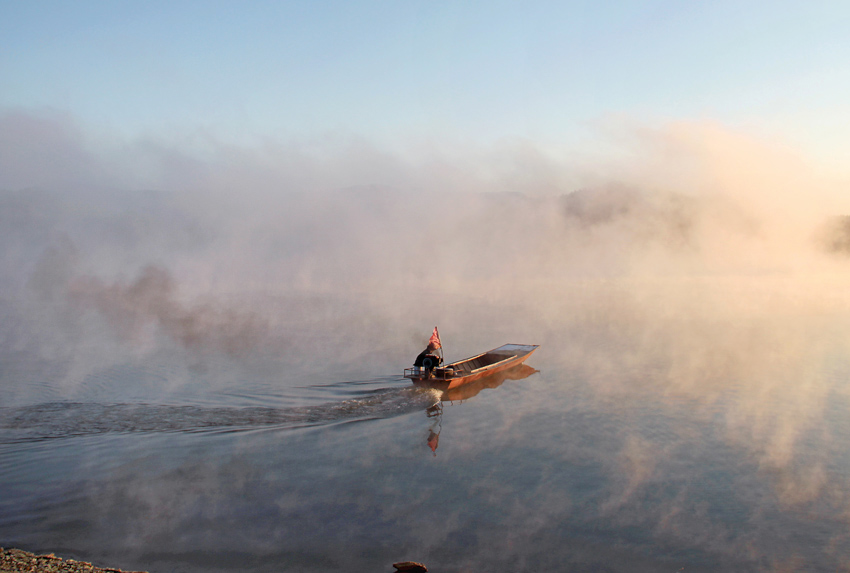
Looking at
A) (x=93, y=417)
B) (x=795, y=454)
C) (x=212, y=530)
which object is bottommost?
(x=795, y=454)

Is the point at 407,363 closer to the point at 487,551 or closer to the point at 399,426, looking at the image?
the point at 399,426

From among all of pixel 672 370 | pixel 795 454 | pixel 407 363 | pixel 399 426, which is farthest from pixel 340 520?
pixel 672 370

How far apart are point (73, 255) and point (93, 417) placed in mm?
152435

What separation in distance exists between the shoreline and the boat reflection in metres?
14.4

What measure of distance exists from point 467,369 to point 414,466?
1646cm

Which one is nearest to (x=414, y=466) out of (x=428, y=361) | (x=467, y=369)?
(x=428, y=361)

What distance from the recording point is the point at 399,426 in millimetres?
29016

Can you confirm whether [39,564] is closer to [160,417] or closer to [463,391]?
[160,417]

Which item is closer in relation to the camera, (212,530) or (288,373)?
(212,530)

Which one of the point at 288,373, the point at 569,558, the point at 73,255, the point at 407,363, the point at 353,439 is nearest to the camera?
the point at 569,558

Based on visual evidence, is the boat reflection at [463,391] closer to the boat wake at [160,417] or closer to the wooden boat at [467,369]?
the wooden boat at [467,369]

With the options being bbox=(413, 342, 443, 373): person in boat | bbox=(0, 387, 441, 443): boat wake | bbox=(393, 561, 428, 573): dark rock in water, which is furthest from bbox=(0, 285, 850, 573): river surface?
bbox=(413, 342, 443, 373): person in boat

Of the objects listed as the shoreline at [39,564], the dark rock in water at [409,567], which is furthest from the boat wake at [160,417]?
the dark rock in water at [409,567]

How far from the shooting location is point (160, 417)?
2830 cm
